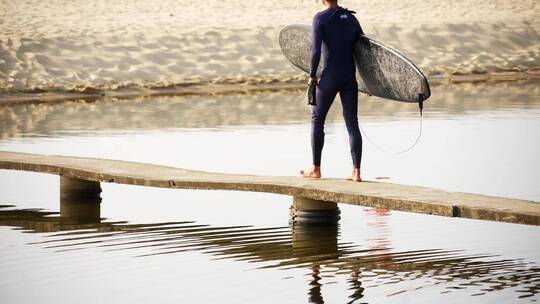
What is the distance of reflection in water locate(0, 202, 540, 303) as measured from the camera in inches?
356

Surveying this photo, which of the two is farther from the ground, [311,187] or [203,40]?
[203,40]

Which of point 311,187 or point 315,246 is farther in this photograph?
point 311,187

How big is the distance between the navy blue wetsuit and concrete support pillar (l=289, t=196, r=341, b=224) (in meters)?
0.49

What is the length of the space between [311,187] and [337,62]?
104 centimetres

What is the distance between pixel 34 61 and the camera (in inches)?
1237

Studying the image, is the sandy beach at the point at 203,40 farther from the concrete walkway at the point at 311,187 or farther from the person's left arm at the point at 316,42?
the person's left arm at the point at 316,42

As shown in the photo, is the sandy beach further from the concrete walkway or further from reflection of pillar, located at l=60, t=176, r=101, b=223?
the concrete walkway

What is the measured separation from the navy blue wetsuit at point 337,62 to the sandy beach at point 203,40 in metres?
18.1

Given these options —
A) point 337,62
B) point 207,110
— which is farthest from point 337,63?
point 207,110

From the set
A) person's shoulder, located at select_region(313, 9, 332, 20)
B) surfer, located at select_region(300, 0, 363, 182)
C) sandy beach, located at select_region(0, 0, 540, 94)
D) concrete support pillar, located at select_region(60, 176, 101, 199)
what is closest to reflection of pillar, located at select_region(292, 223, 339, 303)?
surfer, located at select_region(300, 0, 363, 182)

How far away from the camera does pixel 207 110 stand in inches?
980

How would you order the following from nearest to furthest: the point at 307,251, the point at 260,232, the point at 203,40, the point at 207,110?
the point at 307,251 < the point at 260,232 < the point at 207,110 < the point at 203,40

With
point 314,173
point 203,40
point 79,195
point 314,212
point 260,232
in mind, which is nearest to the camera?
point 260,232

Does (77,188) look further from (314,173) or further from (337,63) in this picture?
(337,63)
